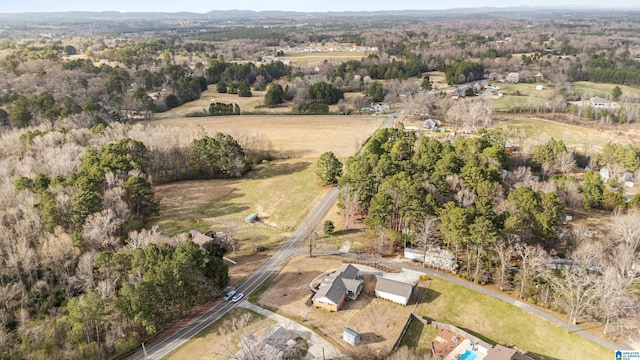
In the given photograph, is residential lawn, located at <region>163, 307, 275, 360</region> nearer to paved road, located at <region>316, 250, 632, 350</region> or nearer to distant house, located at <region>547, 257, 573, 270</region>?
paved road, located at <region>316, 250, 632, 350</region>

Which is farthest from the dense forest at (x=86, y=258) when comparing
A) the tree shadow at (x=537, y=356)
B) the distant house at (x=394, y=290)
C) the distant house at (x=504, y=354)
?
the tree shadow at (x=537, y=356)

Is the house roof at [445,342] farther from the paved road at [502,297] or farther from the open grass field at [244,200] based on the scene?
the open grass field at [244,200]

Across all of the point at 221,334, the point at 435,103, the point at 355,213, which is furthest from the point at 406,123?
the point at 221,334

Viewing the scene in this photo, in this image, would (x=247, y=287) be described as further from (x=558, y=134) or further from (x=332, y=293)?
(x=558, y=134)

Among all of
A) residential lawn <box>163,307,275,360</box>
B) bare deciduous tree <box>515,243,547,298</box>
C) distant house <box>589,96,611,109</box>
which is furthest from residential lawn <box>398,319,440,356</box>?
distant house <box>589,96,611,109</box>

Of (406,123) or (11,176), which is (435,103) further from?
(11,176)

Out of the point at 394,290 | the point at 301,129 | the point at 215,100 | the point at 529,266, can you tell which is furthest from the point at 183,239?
the point at 215,100
